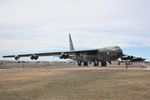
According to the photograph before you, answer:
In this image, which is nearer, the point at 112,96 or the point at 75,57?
the point at 112,96

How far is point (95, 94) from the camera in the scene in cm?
1817

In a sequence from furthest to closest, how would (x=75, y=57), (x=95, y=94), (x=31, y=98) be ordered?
(x=75, y=57)
(x=95, y=94)
(x=31, y=98)

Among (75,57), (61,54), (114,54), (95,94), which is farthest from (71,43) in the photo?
(95,94)

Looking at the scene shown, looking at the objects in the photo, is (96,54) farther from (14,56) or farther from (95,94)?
(95,94)

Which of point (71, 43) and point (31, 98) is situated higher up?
point (71, 43)

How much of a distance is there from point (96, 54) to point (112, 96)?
57.0 meters

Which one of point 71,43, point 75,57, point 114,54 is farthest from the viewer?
point 71,43

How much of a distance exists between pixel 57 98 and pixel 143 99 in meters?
4.53

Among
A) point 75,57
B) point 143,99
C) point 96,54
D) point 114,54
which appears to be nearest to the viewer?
point 143,99

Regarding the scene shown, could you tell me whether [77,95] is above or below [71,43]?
below

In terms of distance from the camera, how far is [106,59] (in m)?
70.0

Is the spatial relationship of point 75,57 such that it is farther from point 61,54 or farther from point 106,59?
point 106,59

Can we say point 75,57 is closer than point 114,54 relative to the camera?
No

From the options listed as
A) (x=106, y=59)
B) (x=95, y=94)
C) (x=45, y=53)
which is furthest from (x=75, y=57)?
(x=95, y=94)
